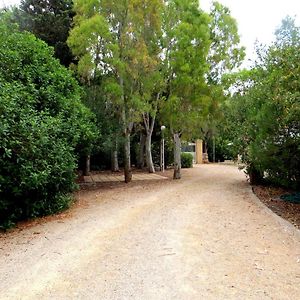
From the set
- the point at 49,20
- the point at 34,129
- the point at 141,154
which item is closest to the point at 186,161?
the point at 141,154

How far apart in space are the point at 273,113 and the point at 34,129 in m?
6.45

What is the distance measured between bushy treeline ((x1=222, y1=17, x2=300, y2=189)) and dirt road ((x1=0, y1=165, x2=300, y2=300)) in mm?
2299

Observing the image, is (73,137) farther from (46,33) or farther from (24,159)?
(46,33)

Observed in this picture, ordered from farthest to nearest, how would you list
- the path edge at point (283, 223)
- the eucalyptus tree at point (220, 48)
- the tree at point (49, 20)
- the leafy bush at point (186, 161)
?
the leafy bush at point (186, 161) < the eucalyptus tree at point (220, 48) < the tree at point (49, 20) < the path edge at point (283, 223)

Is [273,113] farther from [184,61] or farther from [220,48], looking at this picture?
[220,48]

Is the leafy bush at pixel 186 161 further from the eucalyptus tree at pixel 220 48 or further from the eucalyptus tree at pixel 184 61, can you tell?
the eucalyptus tree at pixel 184 61

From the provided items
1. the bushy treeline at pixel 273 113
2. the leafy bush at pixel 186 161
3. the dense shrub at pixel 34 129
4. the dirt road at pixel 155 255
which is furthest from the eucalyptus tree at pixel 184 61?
the leafy bush at pixel 186 161

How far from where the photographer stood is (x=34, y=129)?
679 centimetres

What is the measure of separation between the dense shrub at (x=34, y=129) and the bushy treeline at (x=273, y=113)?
5.05 m

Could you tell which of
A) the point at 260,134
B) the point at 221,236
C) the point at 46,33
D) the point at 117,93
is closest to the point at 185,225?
the point at 221,236

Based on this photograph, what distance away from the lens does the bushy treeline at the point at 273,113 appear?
26.0ft

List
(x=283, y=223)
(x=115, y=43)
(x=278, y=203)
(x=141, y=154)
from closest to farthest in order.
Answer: (x=283, y=223) < (x=278, y=203) < (x=115, y=43) < (x=141, y=154)

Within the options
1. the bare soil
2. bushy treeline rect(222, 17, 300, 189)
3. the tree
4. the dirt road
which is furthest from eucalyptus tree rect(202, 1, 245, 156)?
the dirt road

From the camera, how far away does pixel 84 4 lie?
483 inches
